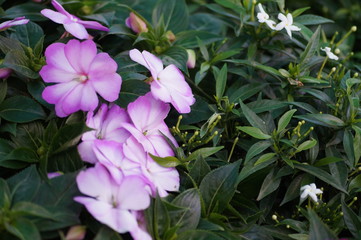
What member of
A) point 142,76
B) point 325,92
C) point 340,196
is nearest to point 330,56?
point 325,92

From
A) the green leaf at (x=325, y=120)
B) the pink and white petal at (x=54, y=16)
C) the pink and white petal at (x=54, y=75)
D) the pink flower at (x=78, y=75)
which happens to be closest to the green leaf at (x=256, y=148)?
the green leaf at (x=325, y=120)

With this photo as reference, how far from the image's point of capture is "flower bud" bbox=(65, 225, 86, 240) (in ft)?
2.85

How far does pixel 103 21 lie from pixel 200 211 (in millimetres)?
663

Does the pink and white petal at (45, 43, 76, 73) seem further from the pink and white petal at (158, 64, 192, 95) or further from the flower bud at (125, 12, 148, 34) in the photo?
the flower bud at (125, 12, 148, 34)

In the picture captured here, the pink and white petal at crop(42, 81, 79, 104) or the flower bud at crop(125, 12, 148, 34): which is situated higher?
the flower bud at crop(125, 12, 148, 34)

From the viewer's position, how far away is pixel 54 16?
1208mm

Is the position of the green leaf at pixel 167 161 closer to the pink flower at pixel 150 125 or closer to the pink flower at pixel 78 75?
the pink flower at pixel 150 125

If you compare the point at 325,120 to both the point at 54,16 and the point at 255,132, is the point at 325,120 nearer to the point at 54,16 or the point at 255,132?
the point at 255,132

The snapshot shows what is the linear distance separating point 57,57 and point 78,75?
2.3 inches

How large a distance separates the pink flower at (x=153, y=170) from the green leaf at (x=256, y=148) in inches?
6.4

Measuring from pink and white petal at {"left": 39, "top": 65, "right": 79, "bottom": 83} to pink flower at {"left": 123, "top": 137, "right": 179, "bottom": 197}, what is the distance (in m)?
0.19

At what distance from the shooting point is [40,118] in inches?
43.9

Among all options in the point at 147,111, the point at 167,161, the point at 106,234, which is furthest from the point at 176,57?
the point at 106,234

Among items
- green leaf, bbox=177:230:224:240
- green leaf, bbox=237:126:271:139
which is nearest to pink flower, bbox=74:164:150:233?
green leaf, bbox=177:230:224:240
